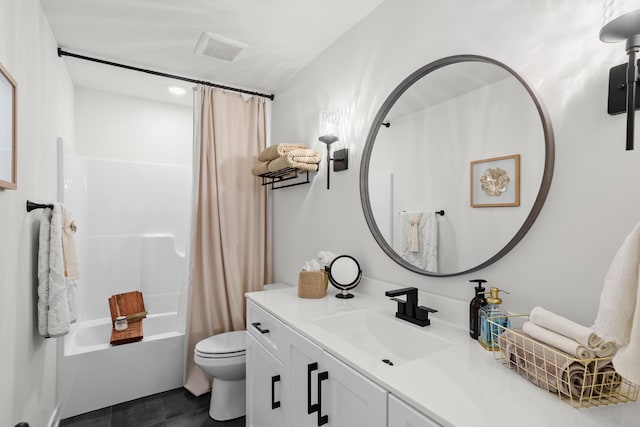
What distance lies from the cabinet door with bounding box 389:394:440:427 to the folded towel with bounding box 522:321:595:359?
13.6 inches

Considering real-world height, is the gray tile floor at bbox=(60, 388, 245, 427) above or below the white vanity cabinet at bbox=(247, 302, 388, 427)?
below

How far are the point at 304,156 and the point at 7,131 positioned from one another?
4.45 ft

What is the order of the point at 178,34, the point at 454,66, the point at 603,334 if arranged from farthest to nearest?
the point at 178,34 < the point at 454,66 < the point at 603,334

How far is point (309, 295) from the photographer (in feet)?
5.81

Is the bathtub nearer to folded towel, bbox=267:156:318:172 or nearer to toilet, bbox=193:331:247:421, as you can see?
toilet, bbox=193:331:247:421

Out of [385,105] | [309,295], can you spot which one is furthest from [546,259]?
[309,295]

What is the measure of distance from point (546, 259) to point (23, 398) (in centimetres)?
215

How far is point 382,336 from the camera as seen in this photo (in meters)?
1.39

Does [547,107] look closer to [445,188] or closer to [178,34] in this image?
[445,188]

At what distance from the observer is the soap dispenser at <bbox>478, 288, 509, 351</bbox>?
40.7 inches

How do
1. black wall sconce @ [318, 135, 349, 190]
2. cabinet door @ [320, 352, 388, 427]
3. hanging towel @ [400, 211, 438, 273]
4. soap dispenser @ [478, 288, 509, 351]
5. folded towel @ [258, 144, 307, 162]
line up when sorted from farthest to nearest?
1. folded towel @ [258, 144, 307, 162]
2. black wall sconce @ [318, 135, 349, 190]
3. hanging towel @ [400, 211, 438, 273]
4. soap dispenser @ [478, 288, 509, 351]
5. cabinet door @ [320, 352, 388, 427]

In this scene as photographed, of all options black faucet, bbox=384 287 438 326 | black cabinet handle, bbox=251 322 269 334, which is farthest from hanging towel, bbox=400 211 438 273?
black cabinet handle, bbox=251 322 269 334

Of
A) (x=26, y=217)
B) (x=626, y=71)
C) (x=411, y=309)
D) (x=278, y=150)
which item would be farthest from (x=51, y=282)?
(x=626, y=71)

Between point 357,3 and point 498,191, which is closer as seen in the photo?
point 498,191
